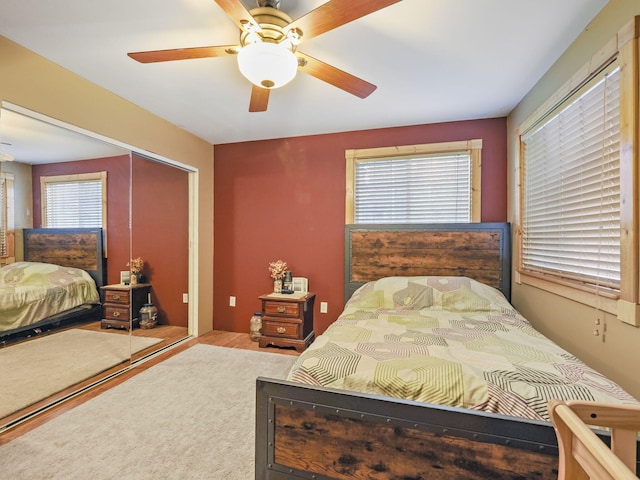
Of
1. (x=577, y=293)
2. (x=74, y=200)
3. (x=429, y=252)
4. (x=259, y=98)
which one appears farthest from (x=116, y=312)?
(x=577, y=293)

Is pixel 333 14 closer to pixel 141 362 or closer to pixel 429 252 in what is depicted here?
pixel 429 252

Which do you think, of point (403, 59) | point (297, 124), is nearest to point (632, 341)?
point (403, 59)

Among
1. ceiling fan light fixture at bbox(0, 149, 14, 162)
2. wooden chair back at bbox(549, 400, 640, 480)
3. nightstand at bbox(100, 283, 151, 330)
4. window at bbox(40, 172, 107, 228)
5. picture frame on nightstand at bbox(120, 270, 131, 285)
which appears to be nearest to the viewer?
wooden chair back at bbox(549, 400, 640, 480)

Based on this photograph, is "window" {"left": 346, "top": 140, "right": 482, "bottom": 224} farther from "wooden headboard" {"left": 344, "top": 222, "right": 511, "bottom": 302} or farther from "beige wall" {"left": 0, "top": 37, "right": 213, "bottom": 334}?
"beige wall" {"left": 0, "top": 37, "right": 213, "bottom": 334}

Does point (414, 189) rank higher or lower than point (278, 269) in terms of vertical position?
higher

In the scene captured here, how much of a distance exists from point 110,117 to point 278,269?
2184 mm

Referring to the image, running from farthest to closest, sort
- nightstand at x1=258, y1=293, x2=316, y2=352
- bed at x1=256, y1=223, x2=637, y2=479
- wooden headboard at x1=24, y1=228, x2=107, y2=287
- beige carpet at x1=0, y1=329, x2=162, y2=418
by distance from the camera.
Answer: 1. nightstand at x1=258, y1=293, x2=316, y2=352
2. wooden headboard at x1=24, y1=228, x2=107, y2=287
3. beige carpet at x1=0, y1=329, x2=162, y2=418
4. bed at x1=256, y1=223, x2=637, y2=479

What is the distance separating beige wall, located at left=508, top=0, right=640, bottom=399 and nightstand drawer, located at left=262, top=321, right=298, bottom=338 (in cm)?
221

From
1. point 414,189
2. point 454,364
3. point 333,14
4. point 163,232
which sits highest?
point 333,14

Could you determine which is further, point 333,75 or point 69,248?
point 69,248

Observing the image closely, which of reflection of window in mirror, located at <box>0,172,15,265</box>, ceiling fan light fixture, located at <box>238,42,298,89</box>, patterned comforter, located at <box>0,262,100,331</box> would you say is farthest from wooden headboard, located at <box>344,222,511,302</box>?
reflection of window in mirror, located at <box>0,172,15,265</box>

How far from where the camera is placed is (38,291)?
89.7 inches

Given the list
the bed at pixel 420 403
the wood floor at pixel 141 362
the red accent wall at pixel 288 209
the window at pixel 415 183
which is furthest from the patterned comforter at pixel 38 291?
the window at pixel 415 183

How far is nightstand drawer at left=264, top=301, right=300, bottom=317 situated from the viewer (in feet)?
10.4
